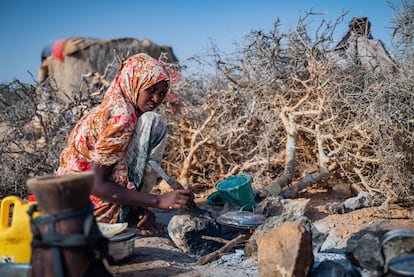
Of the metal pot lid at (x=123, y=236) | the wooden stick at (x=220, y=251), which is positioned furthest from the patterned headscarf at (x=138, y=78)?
the wooden stick at (x=220, y=251)

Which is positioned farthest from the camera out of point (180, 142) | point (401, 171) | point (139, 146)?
point (180, 142)

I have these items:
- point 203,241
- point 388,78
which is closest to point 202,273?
point 203,241

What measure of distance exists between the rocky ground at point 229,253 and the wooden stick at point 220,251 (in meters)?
0.03

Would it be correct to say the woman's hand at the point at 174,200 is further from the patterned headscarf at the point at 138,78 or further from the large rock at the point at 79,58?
the large rock at the point at 79,58

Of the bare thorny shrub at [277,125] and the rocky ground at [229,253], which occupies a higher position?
the bare thorny shrub at [277,125]

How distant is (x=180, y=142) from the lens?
5.78 metres

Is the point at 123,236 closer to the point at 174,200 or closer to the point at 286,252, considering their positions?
the point at 174,200

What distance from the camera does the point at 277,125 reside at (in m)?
5.23

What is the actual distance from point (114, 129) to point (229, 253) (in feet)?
3.98

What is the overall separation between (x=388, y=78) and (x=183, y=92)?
2846mm

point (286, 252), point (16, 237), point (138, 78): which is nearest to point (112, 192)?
point (16, 237)

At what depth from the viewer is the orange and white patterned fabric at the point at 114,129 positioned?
2863mm

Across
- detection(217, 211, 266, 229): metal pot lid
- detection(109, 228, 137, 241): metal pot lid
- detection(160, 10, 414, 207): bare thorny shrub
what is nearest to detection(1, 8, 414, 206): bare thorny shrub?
detection(160, 10, 414, 207): bare thorny shrub

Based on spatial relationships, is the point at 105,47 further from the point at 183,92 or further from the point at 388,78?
the point at 388,78
